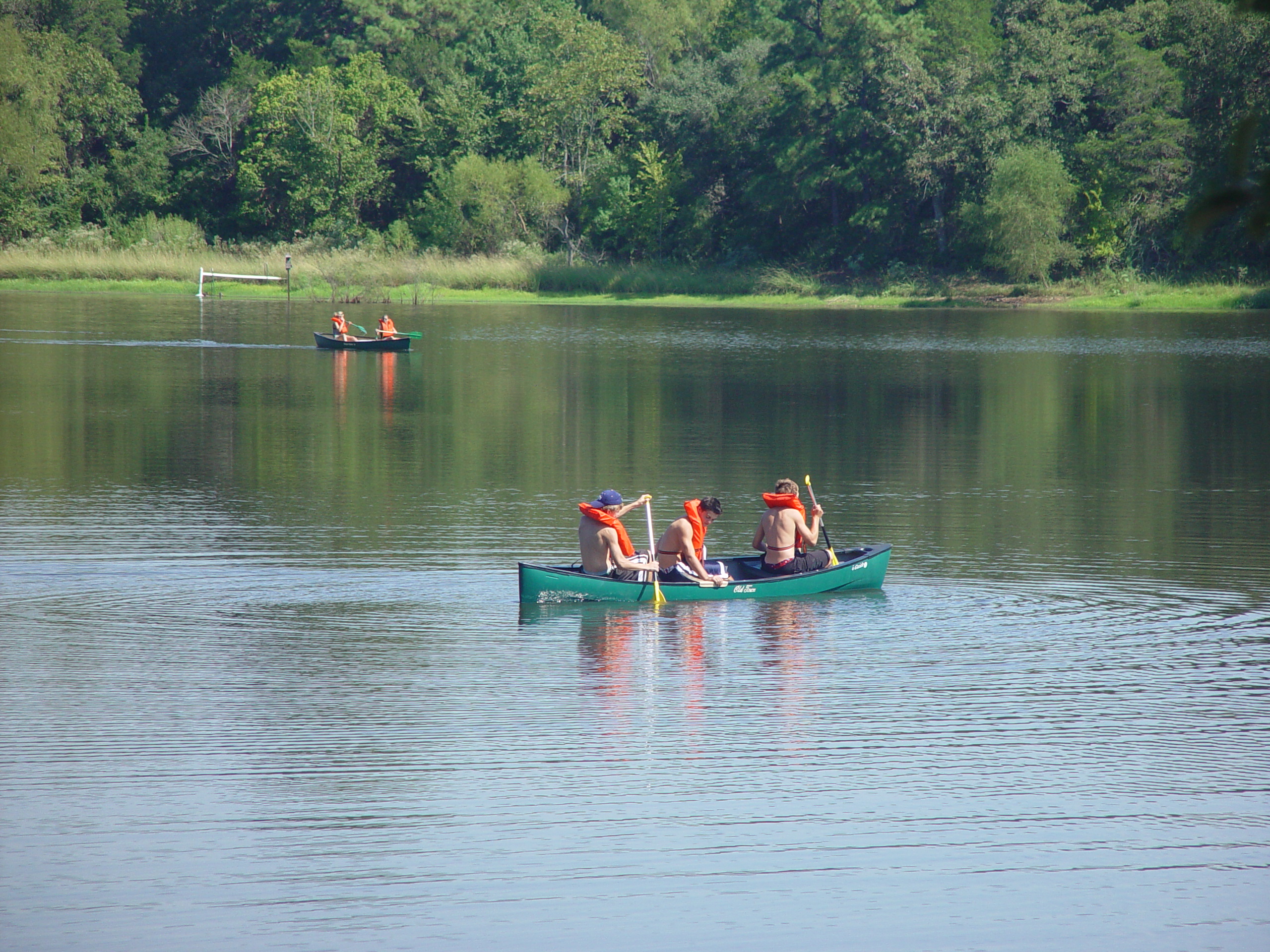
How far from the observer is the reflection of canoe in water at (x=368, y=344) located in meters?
46.2

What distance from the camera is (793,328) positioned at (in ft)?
201

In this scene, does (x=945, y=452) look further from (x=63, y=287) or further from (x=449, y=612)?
(x=63, y=287)

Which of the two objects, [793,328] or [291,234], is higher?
[291,234]

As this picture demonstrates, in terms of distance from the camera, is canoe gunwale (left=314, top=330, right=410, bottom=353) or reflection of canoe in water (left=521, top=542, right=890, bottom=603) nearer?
reflection of canoe in water (left=521, top=542, right=890, bottom=603)

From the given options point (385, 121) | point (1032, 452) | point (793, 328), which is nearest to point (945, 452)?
point (1032, 452)

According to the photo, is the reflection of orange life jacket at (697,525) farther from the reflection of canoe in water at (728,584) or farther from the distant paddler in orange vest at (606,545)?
the distant paddler in orange vest at (606,545)

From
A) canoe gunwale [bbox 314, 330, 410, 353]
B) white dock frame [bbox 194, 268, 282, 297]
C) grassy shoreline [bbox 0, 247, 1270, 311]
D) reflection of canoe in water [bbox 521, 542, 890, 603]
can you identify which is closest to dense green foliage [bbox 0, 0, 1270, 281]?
grassy shoreline [bbox 0, 247, 1270, 311]

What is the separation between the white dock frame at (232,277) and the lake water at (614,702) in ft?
156

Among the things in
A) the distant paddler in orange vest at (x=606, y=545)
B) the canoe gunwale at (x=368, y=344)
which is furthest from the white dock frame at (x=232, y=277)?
the distant paddler in orange vest at (x=606, y=545)

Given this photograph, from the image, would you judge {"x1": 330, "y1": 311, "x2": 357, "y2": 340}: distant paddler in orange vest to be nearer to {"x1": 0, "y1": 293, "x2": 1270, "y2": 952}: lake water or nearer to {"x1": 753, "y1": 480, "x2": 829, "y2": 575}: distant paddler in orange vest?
{"x1": 0, "y1": 293, "x2": 1270, "y2": 952}: lake water

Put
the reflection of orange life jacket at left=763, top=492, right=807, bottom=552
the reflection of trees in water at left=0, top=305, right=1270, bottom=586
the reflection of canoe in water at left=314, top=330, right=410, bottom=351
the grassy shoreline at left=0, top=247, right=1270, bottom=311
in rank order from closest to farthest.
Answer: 1. the reflection of orange life jacket at left=763, top=492, right=807, bottom=552
2. the reflection of trees in water at left=0, top=305, right=1270, bottom=586
3. the reflection of canoe in water at left=314, top=330, right=410, bottom=351
4. the grassy shoreline at left=0, top=247, right=1270, bottom=311

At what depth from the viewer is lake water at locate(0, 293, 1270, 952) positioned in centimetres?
822

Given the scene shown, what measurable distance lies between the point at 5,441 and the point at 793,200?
62.6 meters

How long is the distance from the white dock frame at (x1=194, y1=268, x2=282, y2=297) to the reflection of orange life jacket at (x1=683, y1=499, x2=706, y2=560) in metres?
62.3
